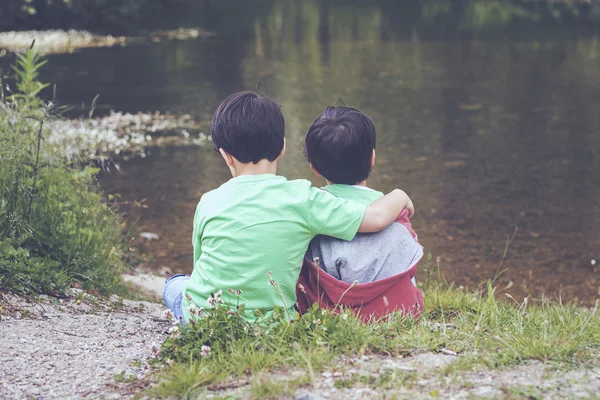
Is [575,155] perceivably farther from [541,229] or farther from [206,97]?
[206,97]

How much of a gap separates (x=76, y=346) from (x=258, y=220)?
1089 mm

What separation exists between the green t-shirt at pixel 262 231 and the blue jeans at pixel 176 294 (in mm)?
244

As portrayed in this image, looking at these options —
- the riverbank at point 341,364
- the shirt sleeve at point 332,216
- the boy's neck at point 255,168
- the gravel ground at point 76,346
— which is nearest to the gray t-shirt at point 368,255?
the shirt sleeve at point 332,216

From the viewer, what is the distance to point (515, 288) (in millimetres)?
5918

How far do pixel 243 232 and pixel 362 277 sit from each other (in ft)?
1.84

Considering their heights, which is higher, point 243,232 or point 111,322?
point 243,232

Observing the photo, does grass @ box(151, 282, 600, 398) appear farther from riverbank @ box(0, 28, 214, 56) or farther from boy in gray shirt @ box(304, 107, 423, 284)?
riverbank @ box(0, 28, 214, 56)

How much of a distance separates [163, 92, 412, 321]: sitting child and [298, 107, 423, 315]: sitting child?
0.11 meters

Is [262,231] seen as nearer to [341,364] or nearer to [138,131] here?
[341,364]

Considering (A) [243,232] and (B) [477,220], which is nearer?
(A) [243,232]

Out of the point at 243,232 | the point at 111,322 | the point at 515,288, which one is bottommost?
the point at 515,288

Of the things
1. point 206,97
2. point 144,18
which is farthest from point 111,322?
point 144,18

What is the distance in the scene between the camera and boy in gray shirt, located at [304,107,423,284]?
10.2 feet

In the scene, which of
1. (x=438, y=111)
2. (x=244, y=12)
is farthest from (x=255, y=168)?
(x=244, y=12)
